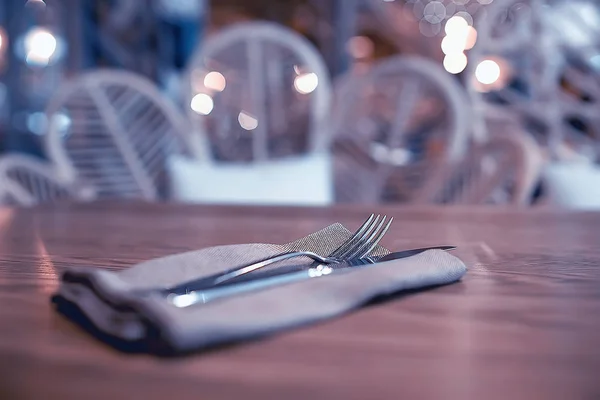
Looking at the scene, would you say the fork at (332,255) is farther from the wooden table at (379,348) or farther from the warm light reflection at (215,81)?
the warm light reflection at (215,81)

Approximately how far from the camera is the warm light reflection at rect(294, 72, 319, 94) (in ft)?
5.49

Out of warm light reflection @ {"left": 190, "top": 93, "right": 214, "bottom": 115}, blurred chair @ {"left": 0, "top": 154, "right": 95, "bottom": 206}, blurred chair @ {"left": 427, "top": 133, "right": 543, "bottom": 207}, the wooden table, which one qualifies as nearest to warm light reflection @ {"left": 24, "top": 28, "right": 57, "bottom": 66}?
warm light reflection @ {"left": 190, "top": 93, "right": 214, "bottom": 115}

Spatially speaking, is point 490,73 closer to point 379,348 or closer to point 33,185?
point 33,185

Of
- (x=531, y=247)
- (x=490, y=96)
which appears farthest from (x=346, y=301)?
(x=490, y=96)

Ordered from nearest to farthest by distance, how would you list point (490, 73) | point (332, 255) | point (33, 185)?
point (332, 255) → point (33, 185) → point (490, 73)

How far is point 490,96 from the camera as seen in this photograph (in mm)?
2891

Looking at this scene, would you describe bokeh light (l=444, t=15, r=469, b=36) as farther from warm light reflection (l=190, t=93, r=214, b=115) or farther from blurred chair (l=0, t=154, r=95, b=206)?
blurred chair (l=0, t=154, r=95, b=206)

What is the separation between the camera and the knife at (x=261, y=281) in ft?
1.06

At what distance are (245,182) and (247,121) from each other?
570 millimetres

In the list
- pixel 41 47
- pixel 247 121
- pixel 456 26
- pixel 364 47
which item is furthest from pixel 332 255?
pixel 364 47

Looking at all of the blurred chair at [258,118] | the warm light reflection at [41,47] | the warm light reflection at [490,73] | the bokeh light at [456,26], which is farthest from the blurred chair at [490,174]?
the bokeh light at [456,26]

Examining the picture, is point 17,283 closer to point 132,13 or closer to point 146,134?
point 146,134

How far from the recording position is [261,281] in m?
0.37

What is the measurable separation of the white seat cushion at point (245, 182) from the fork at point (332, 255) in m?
0.80
